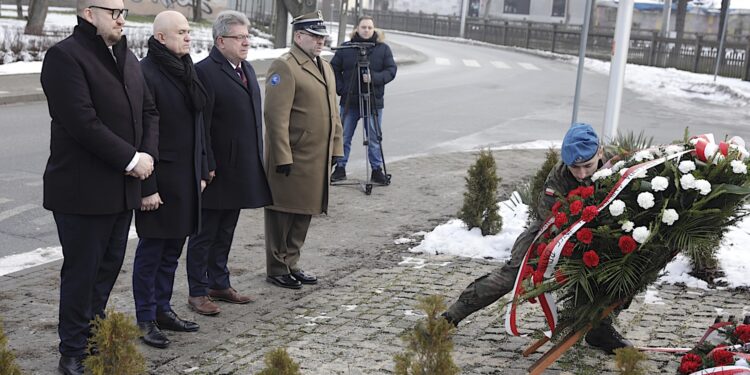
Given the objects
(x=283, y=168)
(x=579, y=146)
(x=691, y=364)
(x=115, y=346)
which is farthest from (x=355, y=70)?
(x=115, y=346)

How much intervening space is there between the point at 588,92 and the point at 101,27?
830 inches

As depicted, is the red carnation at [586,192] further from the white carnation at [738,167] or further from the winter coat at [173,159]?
the winter coat at [173,159]

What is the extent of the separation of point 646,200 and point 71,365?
302cm

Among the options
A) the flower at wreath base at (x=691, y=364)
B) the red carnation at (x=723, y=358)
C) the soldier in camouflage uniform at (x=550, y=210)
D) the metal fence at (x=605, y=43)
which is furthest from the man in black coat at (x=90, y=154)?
the metal fence at (x=605, y=43)

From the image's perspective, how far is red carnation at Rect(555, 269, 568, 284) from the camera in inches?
188

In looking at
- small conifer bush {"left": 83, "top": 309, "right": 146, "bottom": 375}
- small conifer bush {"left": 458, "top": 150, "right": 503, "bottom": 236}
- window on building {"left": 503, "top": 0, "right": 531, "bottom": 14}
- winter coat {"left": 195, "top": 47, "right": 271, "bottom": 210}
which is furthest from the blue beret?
window on building {"left": 503, "top": 0, "right": 531, "bottom": 14}

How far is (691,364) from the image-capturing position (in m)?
4.48

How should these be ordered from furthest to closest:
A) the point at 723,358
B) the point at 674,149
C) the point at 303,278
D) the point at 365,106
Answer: the point at 365,106
the point at 303,278
the point at 674,149
the point at 723,358

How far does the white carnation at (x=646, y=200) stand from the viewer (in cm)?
474

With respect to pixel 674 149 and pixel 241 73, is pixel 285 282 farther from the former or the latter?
pixel 674 149

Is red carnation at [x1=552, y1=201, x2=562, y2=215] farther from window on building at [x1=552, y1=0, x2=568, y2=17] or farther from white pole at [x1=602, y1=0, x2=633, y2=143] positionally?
window on building at [x1=552, y1=0, x2=568, y2=17]

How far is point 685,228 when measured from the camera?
15.6ft

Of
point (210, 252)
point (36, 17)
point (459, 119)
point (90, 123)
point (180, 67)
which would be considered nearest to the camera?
point (90, 123)

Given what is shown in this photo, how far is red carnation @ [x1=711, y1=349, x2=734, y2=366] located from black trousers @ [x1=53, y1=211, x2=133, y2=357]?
9.93 feet
